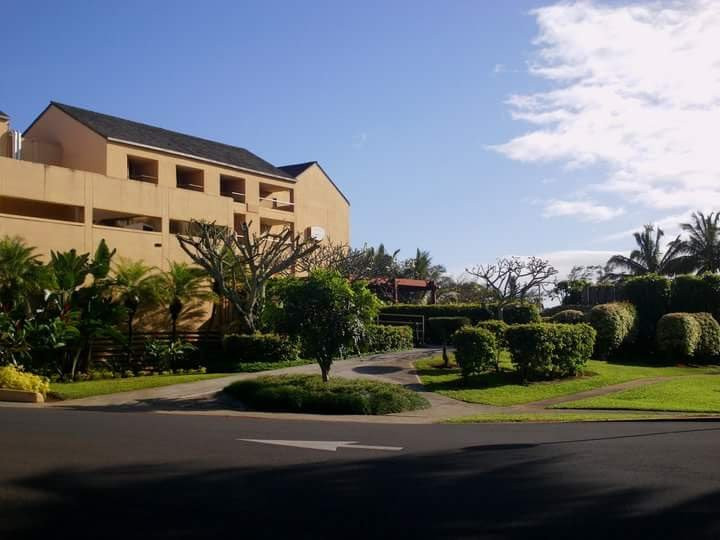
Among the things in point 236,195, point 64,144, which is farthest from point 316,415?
point 236,195

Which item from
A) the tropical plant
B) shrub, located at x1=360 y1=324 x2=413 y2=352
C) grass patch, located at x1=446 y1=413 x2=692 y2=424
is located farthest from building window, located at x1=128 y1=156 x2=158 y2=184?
grass patch, located at x1=446 y1=413 x2=692 y2=424

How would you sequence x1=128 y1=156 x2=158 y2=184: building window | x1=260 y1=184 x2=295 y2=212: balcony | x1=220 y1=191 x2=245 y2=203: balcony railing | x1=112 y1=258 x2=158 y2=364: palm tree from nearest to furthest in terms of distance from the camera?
x1=112 y1=258 x2=158 y2=364: palm tree
x1=128 y1=156 x2=158 y2=184: building window
x1=220 y1=191 x2=245 y2=203: balcony railing
x1=260 y1=184 x2=295 y2=212: balcony

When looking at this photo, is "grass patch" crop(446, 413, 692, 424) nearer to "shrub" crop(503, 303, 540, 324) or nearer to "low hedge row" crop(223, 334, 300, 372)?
"low hedge row" crop(223, 334, 300, 372)

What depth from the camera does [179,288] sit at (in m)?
30.8

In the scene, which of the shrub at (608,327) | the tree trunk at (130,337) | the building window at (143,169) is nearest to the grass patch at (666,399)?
the shrub at (608,327)

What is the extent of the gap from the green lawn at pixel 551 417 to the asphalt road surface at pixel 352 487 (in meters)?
4.54

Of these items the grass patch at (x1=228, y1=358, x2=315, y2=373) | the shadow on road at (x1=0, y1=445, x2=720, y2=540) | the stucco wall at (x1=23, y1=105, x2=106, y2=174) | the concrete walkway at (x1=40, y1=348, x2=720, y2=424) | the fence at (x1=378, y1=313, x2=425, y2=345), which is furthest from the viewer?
the stucco wall at (x1=23, y1=105, x2=106, y2=174)

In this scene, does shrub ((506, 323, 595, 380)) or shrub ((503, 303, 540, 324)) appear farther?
shrub ((503, 303, 540, 324))

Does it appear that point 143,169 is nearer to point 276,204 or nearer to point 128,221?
point 128,221

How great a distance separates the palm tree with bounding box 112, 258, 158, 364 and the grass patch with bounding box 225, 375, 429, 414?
10.8 metres

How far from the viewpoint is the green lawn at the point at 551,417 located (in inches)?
643

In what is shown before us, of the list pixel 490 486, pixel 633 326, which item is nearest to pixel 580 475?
pixel 490 486

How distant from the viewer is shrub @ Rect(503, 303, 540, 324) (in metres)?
32.2

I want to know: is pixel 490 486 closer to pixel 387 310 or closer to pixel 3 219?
pixel 3 219
